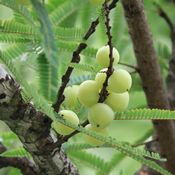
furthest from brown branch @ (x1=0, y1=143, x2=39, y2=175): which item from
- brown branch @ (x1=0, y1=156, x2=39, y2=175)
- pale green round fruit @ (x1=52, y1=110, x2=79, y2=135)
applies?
pale green round fruit @ (x1=52, y1=110, x2=79, y2=135)

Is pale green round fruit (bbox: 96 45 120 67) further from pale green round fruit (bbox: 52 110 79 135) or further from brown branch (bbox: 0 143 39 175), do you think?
brown branch (bbox: 0 143 39 175)

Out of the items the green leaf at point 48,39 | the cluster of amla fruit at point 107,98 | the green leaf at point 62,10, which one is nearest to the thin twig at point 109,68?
the cluster of amla fruit at point 107,98

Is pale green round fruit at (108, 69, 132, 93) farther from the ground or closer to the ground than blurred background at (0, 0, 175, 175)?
farther from the ground

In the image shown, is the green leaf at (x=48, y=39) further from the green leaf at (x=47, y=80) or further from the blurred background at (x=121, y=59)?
the green leaf at (x=47, y=80)

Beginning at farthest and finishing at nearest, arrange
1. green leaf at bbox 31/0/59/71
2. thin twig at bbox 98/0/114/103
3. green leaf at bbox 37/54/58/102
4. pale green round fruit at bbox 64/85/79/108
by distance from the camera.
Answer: green leaf at bbox 37/54/58/102, pale green round fruit at bbox 64/85/79/108, thin twig at bbox 98/0/114/103, green leaf at bbox 31/0/59/71

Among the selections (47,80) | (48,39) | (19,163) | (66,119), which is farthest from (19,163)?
(48,39)

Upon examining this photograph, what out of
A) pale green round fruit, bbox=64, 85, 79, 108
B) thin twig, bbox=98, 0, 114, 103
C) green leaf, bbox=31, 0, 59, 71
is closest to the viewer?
green leaf, bbox=31, 0, 59, 71

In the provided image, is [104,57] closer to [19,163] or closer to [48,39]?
[48,39]
